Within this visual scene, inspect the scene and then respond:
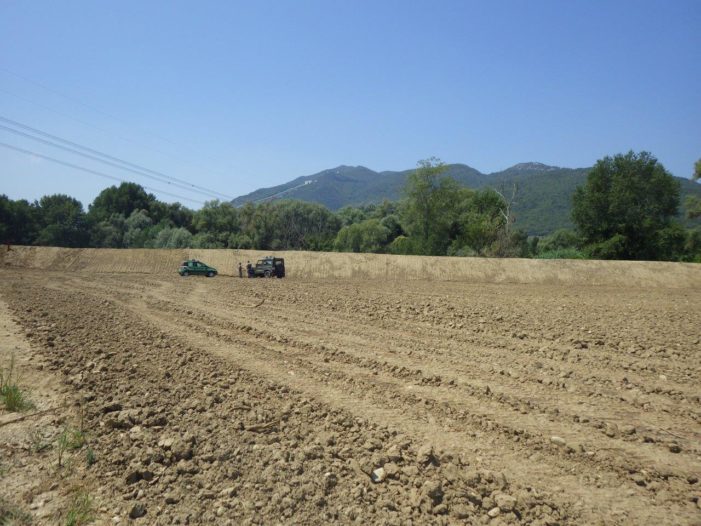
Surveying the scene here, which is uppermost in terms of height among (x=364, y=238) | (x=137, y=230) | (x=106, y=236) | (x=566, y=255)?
(x=137, y=230)

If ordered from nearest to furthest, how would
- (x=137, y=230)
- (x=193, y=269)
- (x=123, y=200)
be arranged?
(x=193, y=269) → (x=137, y=230) → (x=123, y=200)

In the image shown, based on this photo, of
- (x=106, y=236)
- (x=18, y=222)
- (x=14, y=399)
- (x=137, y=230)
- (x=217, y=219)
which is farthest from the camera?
(x=217, y=219)

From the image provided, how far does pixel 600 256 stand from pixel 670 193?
37.3 feet

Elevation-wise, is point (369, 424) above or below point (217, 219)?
below

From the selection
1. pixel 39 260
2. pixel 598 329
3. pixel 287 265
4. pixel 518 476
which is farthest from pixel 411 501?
pixel 39 260

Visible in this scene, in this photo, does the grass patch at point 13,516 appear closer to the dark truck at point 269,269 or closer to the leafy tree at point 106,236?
the dark truck at point 269,269

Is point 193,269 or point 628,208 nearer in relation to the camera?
point 193,269


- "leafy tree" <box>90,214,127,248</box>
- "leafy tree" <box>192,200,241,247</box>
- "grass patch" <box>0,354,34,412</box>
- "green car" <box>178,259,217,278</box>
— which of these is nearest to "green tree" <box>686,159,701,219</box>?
"green car" <box>178,259,217,278</box>

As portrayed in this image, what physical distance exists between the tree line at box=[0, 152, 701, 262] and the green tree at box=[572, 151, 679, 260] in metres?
0.11

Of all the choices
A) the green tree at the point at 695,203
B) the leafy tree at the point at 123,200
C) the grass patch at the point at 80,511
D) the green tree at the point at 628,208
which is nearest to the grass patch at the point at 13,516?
the grass patch at the point at 80,511

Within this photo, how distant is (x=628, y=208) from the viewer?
52.4m

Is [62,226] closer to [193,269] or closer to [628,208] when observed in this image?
[193,269]

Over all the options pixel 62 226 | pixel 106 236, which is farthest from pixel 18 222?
pixel 106 236

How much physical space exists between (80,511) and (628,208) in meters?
59.1
